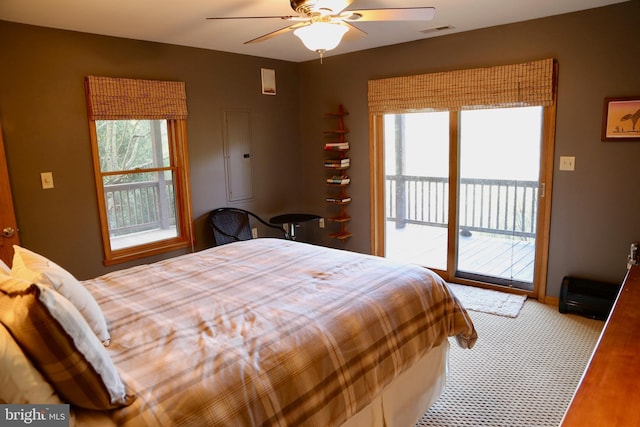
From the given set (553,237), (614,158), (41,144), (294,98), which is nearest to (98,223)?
(41,144)

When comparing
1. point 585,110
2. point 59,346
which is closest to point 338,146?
point 585,110

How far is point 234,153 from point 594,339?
3.64m

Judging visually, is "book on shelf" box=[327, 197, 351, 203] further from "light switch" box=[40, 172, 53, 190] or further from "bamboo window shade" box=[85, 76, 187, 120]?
"light switch" box=[40, 172, 53, 190]

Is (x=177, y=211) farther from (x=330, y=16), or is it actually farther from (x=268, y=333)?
(x=268, y=333)

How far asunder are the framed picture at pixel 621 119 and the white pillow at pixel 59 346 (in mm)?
3677

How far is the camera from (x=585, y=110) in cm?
340

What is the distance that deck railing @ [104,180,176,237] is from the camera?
3900mm

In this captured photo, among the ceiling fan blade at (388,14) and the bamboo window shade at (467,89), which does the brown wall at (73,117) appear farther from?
the ceiling fan blade at (388,14)

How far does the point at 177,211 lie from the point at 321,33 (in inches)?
101

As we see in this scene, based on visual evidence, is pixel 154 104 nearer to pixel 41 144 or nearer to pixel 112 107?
pixel 112 107

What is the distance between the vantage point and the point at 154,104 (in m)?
3.83

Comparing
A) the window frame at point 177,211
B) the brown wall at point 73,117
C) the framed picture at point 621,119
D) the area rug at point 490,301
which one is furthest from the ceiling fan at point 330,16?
the area rug at point 490,301

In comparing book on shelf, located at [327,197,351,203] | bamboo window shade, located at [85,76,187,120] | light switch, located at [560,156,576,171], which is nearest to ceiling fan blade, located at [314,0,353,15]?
bamboo window shade, located at [85,76,187,120]

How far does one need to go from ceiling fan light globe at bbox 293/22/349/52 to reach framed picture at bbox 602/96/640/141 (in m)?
2.28
